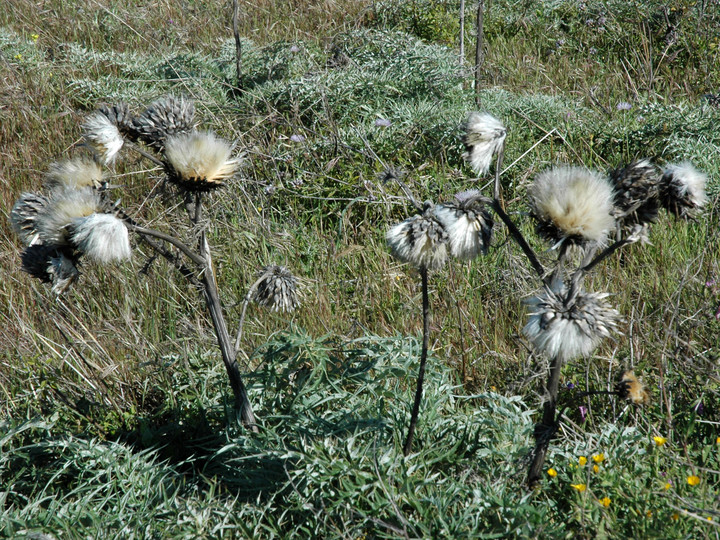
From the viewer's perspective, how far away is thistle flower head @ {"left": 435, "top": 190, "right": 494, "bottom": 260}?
1.48 metres

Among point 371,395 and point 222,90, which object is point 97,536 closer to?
point 371,395

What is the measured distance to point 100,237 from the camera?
1.48 metres

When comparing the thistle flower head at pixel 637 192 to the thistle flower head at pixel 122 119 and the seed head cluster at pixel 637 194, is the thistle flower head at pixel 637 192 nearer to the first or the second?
the seed head cluster at pixel 637 194

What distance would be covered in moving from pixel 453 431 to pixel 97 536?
1114mm

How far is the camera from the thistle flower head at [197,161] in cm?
157

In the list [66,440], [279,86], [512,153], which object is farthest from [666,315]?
[279,86]

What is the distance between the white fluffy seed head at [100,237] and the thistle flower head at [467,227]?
31.5 inches

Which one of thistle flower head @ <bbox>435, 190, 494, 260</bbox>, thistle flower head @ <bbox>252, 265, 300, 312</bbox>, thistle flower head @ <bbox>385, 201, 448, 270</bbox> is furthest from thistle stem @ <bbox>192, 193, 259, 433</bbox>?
thistle flower head @ <bbox>435, 190, 494, 260</bbox>

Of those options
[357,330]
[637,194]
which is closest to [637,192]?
[637,194]

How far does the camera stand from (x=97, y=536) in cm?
172

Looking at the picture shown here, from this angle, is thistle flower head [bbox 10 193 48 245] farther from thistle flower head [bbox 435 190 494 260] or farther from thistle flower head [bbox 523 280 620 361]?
thistle flower head [bbox 523 280 620 361]

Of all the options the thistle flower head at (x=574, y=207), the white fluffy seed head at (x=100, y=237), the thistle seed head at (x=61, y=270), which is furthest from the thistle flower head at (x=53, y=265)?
the thistle flower head at (x=574, y=207)

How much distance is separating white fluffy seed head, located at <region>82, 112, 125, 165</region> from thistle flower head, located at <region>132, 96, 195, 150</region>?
7 cm

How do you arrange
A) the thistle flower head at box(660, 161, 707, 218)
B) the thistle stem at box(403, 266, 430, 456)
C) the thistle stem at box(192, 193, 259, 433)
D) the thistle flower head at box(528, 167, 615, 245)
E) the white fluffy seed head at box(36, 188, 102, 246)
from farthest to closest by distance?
1. the thistle stem at box(192, 193, 259, 433)
2. the thistle stem at box(403, 266, 430, 456)
3. the white fluffy seed head at box(36, 188, 102, 246)
4. the thistle flower head at box(660, 161, 707, 218)
5. the thistle flower head at box(528, 167, 615, 245)
